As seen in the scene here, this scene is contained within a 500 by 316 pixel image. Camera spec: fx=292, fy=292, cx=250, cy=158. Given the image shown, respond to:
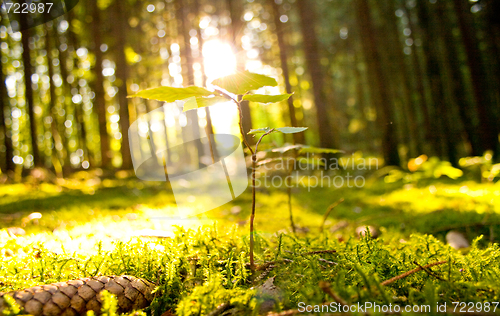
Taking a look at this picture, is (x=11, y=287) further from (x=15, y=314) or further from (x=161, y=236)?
(x=161, y=236)

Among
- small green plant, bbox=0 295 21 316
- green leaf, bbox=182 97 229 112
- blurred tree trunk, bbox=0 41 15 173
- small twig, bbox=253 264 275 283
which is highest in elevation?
blurred tree trunk, bbox=0 41 15 173

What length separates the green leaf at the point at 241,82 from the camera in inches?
46.3

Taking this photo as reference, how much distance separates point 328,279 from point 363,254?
0.25m

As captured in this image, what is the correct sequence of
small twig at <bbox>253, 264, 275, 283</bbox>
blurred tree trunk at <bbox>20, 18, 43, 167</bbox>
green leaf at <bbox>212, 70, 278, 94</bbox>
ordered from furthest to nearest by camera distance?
blurred tree trunk at <bbox>20, 18, 43, 167</bbox> → small twig at <bbox>253, 264, 275, 283</bbox> → green leaf at <bbox>212, 70, 278, 94</bbox>

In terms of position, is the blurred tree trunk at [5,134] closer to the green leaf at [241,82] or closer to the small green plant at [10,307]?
the small green plant at [10,307]

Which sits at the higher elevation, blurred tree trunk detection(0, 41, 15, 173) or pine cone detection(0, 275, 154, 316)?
blurred tree trunk detection(0, 41, 15, 173)

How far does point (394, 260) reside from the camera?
1366 millimetres

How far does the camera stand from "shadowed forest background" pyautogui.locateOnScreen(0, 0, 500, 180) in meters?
10.1

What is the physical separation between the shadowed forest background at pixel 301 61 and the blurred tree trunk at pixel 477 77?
35 mm

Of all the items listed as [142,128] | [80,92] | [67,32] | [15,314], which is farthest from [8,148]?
[142,128]

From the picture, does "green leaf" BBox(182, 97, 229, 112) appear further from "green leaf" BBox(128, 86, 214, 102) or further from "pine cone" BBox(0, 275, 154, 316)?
"pine cone" BBox(0, 275, 154, 316)

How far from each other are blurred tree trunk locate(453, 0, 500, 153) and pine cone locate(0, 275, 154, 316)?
12473 millimetres

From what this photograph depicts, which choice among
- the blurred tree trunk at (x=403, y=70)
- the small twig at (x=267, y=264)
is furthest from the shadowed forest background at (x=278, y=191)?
the blurred tree trunk at (x=403, y=70)

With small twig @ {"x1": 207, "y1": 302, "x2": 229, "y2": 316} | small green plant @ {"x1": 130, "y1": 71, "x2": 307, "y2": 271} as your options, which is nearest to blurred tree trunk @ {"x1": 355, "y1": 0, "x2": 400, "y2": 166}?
small green plant @ {"x1": 130, "y1": 71, "x2": 307, "y2": 271}
